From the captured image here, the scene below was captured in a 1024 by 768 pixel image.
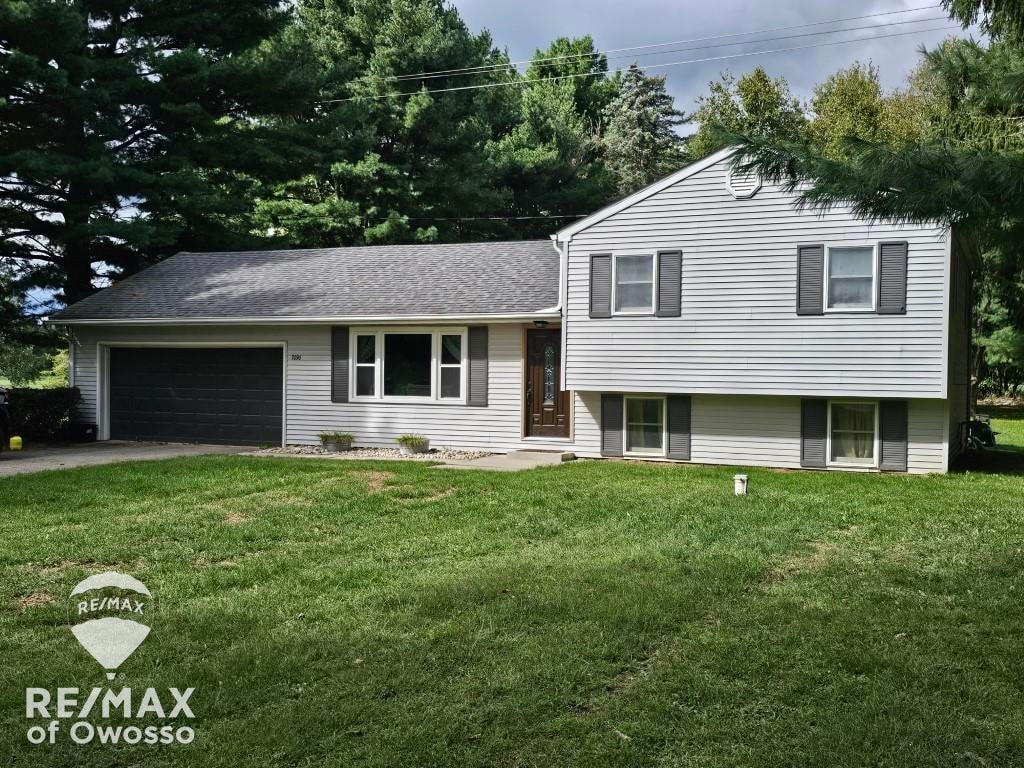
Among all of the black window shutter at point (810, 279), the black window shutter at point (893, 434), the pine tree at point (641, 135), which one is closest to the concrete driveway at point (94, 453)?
the black window shutter at point (810, 279)

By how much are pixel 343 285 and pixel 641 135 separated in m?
21.6

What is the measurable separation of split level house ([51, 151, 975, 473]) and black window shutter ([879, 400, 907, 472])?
3 centimetres

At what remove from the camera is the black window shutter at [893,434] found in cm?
1238

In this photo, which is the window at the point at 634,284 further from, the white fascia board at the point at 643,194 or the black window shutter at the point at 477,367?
the black window shutter at the point at 477,367

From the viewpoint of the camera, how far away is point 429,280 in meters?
16.2

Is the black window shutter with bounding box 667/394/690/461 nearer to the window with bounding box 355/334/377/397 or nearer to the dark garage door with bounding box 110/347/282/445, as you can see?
the window with bounding box 355/334/377/397

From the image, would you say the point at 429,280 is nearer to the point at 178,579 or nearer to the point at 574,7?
the point at 178,579

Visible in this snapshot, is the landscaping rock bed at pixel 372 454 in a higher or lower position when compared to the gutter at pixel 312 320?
lower

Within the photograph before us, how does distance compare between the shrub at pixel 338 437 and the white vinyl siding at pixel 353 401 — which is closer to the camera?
the white vinyl siding at pixel 353 401

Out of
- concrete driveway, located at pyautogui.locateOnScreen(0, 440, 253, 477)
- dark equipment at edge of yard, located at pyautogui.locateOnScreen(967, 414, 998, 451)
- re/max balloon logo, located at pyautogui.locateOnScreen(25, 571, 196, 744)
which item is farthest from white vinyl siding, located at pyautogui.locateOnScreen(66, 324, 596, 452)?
re/max balloon logo, located at pyautogui.locateOnScreen(25, 571, 196, 744)

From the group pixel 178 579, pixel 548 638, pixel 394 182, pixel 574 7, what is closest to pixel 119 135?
pixel 394 182

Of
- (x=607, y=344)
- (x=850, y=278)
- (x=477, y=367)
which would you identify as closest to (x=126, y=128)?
(x=477, y=367)

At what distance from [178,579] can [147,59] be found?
18.5 meters

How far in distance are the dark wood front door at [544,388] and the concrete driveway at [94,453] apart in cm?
511
